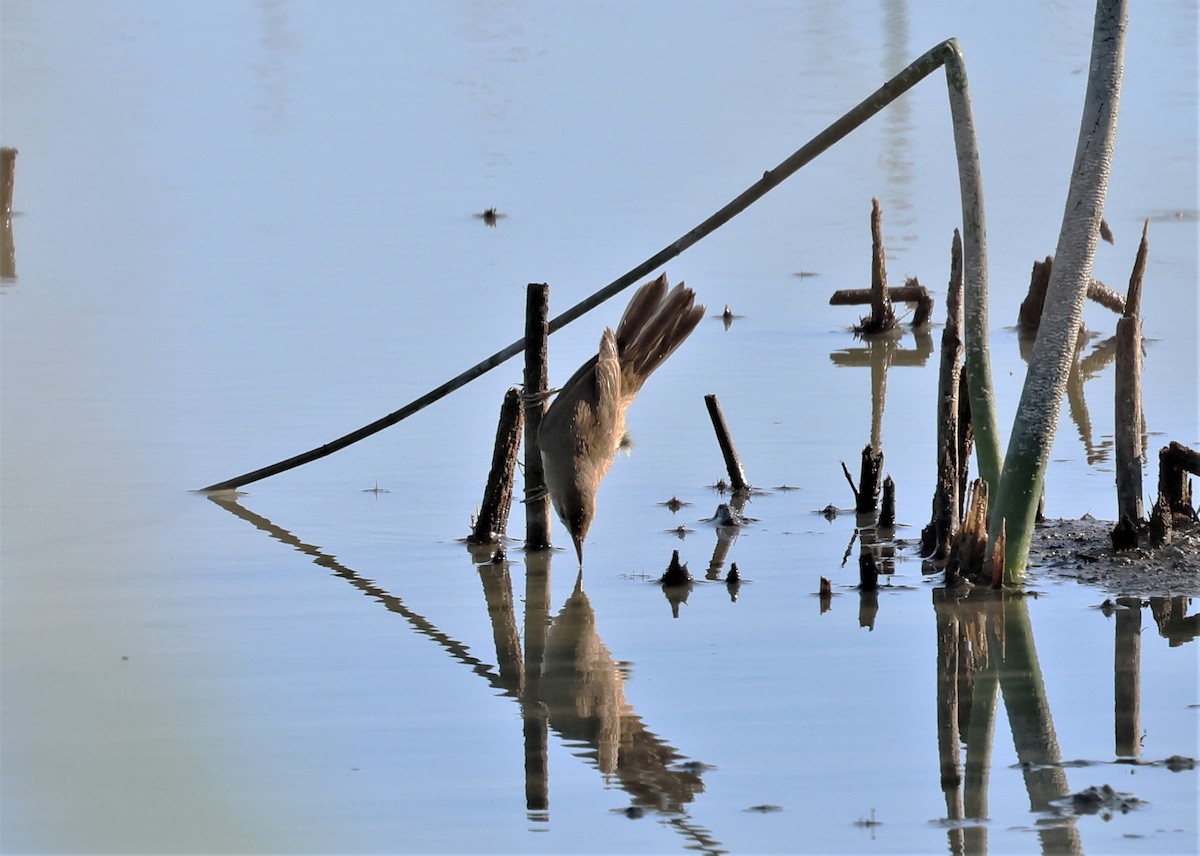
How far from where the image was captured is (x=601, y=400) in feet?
29.2

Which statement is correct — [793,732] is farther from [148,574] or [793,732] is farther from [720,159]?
[720,159]

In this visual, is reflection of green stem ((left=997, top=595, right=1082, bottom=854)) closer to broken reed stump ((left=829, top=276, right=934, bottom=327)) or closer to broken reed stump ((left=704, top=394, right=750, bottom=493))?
broken reed stump ((left=704, top=394, right=750, bottom=493))

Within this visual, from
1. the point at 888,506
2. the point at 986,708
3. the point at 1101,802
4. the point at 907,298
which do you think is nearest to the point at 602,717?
the point at 986,708

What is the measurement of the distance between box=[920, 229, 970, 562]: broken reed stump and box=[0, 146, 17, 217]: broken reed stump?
37.1ft

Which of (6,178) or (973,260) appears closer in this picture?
(973,260)

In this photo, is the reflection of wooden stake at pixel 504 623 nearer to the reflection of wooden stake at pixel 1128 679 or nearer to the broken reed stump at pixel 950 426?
the broken reed stump at pixel 950 426

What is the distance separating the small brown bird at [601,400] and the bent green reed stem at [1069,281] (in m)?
1.97

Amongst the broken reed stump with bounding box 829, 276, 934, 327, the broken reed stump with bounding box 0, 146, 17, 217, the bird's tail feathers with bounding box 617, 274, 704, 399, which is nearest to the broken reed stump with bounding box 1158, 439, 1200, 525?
the bird's tail feathers with bounding box 617, 274, 704, 399

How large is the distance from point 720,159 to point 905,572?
12122 mm

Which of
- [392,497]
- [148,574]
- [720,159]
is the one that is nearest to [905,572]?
[392,497]

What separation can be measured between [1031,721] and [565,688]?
192 centimetres

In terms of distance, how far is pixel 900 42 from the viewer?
28.8m

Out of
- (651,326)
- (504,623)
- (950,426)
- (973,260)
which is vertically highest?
(973,260)

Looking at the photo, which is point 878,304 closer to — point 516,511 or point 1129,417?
point 516,511
